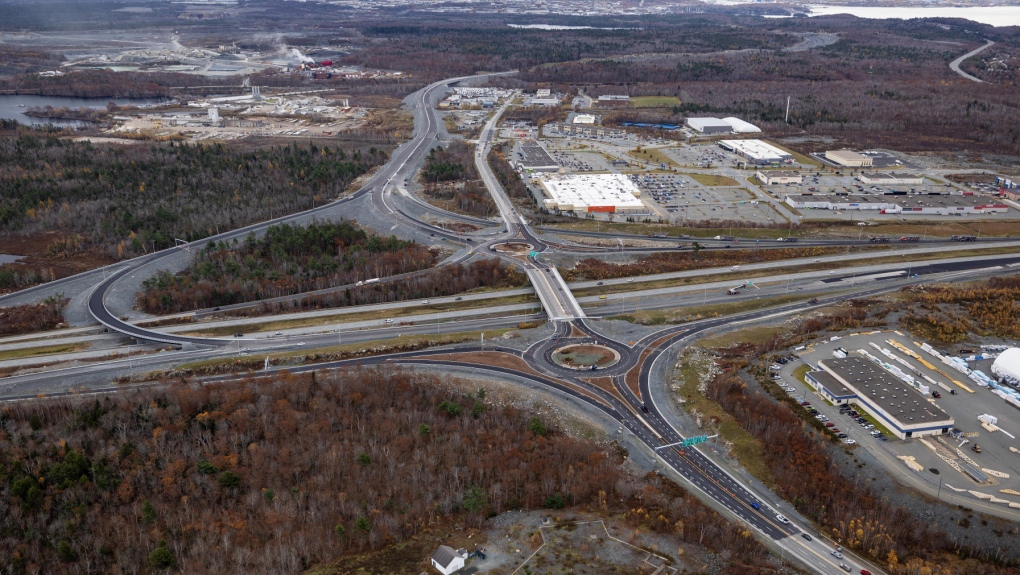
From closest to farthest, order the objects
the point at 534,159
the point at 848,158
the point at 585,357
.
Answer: the point at 585,357
the point at 848,158
the point at 534,159

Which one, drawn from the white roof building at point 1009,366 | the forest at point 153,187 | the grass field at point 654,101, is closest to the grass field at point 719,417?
the white roof building at point 1009,366

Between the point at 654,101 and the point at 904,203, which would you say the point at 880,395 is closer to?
the point at 904,203

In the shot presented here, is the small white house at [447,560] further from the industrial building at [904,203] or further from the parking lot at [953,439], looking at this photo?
the industrial building at [904,203]

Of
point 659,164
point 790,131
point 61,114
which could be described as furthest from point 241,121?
point 790,131

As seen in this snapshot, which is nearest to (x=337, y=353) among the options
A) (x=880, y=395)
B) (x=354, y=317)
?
(x=354, y=317)

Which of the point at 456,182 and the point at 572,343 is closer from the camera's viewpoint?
the point at 572,343

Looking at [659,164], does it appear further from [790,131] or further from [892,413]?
[892,413]

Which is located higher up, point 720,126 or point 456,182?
point 720,126
